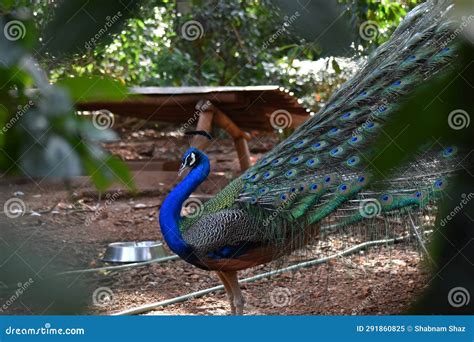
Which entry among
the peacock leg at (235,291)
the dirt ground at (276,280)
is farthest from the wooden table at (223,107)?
the peacock leg at (235,291)

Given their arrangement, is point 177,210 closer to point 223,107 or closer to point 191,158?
point 191,158

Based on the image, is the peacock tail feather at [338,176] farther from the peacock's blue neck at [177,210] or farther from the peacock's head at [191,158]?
the peacock's head at [191,158]

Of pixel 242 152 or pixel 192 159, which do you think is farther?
pixel 242 152

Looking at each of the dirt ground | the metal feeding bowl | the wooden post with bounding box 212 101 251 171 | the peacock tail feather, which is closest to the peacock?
the peacock tail feather

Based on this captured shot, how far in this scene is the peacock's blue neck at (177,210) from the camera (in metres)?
2.45

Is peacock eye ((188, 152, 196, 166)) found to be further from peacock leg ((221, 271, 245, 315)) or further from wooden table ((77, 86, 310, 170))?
wooden table ((77, 86, 310, 170))

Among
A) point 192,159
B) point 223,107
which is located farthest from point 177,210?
point 223,107

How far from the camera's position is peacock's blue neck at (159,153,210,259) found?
2453 mm

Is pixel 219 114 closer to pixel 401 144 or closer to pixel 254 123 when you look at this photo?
pixel 254 123

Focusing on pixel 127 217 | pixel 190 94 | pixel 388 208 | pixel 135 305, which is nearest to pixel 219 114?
pixel 190 94

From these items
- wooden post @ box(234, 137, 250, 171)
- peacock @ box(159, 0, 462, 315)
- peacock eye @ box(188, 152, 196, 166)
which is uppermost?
wooden post @ box(234, 137, 250, 171)

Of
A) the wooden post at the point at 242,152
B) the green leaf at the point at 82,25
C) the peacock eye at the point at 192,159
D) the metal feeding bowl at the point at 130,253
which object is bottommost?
the green leaf at the point at 82,25

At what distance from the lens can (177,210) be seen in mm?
2523

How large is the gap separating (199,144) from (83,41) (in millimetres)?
3509
